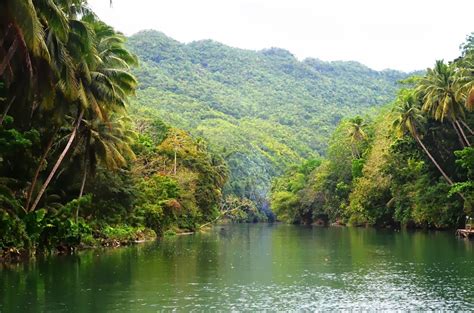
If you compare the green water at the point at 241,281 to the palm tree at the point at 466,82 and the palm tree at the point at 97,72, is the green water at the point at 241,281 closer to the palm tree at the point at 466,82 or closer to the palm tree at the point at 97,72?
the palm tree at the point at 97,72

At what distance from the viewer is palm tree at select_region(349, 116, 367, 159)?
9000cm

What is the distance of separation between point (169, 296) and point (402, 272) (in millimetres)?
11019

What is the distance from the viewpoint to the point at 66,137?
37.4 meters

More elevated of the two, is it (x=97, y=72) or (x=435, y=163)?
(x=97, y=72)

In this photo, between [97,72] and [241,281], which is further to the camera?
[97,72]

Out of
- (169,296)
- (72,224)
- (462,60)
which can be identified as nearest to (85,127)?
(72,224)

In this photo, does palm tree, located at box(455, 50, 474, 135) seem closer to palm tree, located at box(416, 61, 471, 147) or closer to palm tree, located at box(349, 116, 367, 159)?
palm tree, located at box(416, 61, 471, 147)

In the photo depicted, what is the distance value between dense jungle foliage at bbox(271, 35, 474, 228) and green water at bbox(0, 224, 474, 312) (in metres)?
20.5

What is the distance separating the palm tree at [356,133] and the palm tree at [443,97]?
31.2 metres

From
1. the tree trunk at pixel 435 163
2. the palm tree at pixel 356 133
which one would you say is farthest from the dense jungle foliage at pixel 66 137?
the palm tree at pixel 356 133

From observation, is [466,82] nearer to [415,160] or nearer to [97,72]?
[415,160]

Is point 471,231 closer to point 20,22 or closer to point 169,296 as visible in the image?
point 169,296

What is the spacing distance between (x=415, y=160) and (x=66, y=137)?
1584 inches

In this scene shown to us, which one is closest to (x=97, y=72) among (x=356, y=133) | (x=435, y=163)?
(x=435, y=163)
